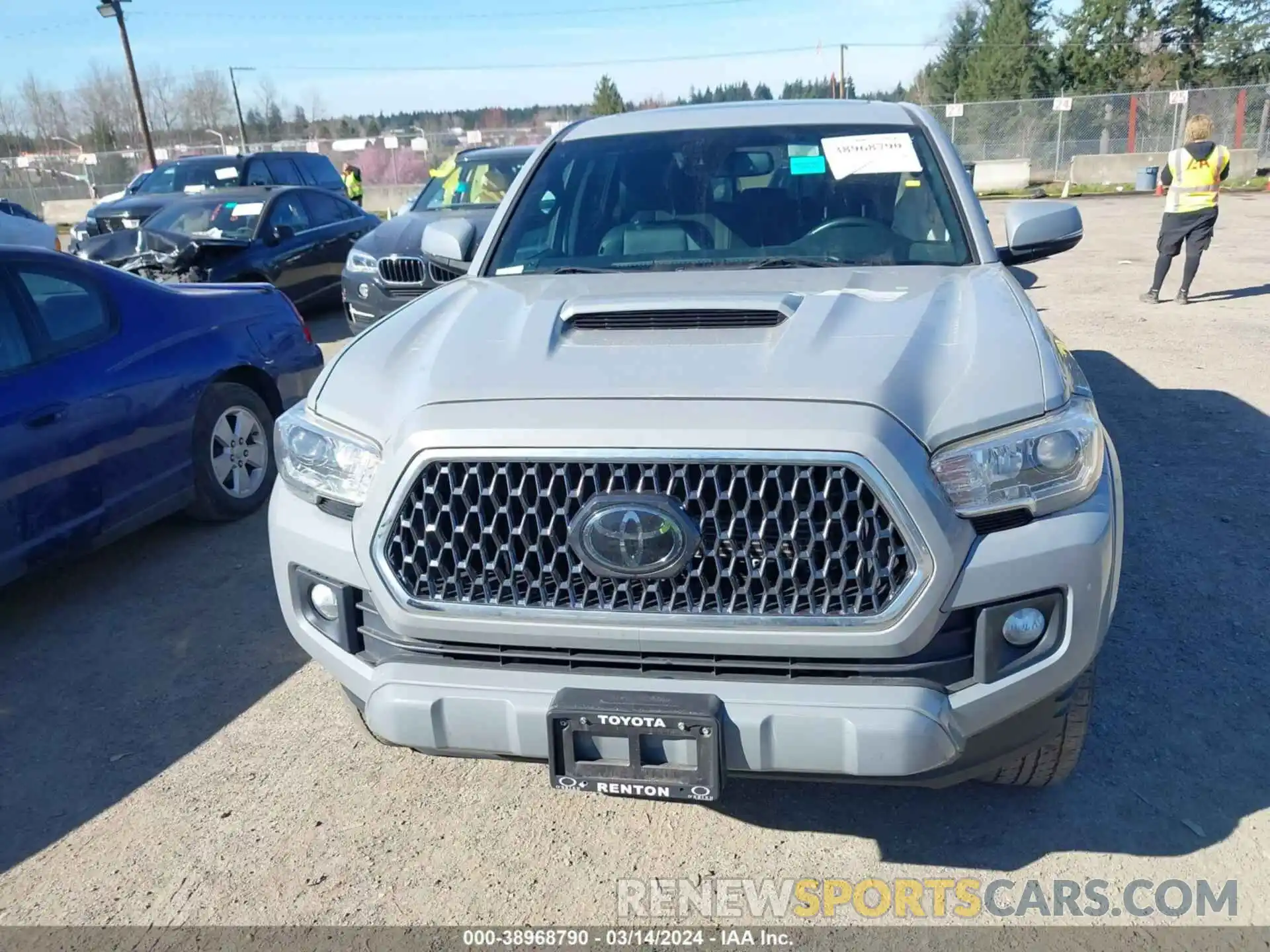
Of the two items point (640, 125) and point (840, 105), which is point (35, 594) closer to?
point (640, 125)

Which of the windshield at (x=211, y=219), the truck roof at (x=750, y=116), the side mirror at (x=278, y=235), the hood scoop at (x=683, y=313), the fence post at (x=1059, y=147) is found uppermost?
the truck roof at (x=750, y=116)

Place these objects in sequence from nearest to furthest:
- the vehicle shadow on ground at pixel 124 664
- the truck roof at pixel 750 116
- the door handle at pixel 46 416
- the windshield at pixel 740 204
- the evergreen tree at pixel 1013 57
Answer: the vehicle shadow on ground at pixel 124 664 → the windshield at pixel 740 204 → the truck roof at pixel 750 116 → the door handle at pixel 46 416 → the evergreen tree at pixel 1013 57

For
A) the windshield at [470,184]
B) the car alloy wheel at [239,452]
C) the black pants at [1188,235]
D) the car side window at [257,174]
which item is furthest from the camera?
the car side window at [257,174]

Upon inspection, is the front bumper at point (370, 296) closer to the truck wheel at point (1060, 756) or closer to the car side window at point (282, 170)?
the truck wheel at point (1060, 756)

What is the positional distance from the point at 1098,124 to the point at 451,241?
31692mm

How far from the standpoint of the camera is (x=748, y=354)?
7.97 ft

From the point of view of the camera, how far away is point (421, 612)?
234 cm

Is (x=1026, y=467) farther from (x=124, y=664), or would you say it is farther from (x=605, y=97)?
(x=605, y=97)

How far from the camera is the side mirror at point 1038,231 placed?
3.76 m

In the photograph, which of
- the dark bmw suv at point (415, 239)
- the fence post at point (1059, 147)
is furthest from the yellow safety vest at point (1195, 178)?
the fence post at point (1059, 147)

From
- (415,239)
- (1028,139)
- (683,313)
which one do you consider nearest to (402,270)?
(415,239)

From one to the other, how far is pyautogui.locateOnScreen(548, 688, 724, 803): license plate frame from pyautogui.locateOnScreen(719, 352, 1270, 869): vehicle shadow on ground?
53cm

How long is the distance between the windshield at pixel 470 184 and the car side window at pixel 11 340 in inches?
231

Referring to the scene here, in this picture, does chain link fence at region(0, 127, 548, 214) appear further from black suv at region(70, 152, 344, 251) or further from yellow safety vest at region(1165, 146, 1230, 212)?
yellow safety vest at region(1165, 146, 1230, 212)
